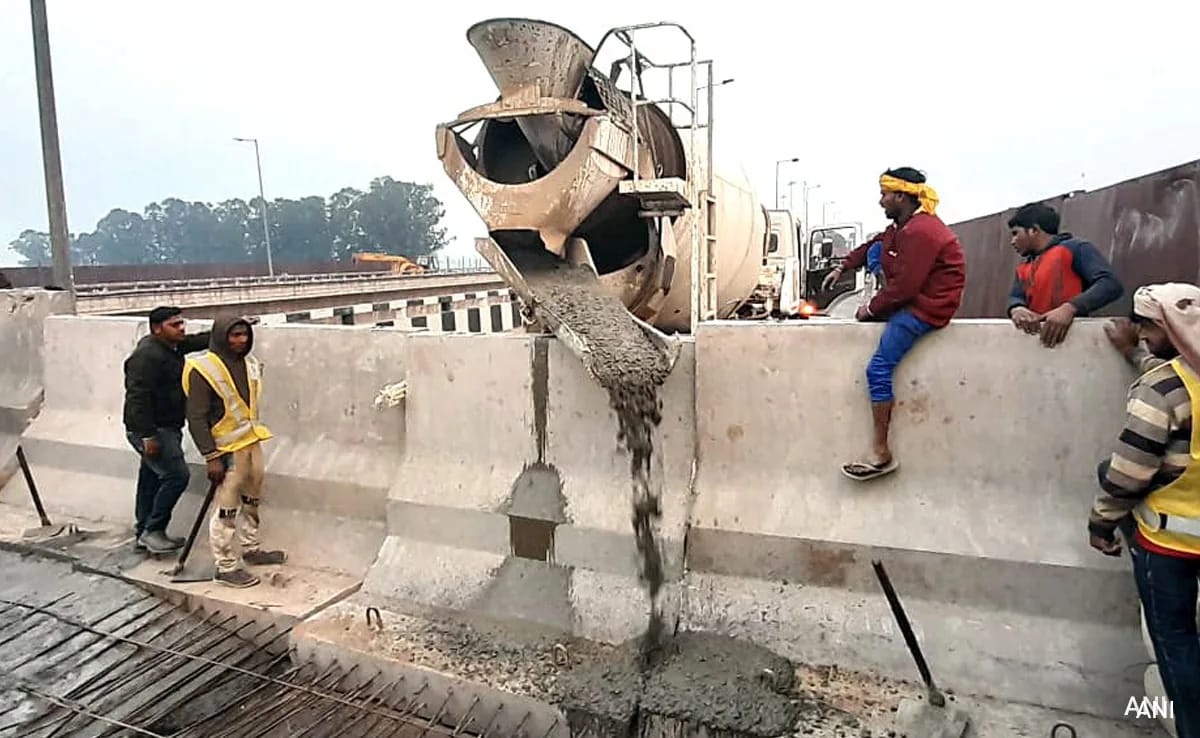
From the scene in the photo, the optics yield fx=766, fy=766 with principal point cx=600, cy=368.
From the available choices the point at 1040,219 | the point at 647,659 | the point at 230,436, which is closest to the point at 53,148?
the point at 230,436

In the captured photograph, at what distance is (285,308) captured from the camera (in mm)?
21750

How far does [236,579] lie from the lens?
4.71 metres

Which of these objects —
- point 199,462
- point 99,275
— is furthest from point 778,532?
point 99,275

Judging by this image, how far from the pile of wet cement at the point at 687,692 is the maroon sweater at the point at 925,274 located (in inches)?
70.6

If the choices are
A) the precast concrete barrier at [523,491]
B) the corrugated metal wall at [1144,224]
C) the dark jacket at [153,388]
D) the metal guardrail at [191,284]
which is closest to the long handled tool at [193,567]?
the dark jacket at [153,388]

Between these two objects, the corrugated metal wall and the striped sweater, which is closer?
the striped sweater

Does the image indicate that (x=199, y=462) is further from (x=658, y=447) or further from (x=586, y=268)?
(x=658, y=447)

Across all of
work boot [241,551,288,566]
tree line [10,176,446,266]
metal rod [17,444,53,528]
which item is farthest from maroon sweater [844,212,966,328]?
tree line [10,176,446,266]

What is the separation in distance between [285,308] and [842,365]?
2065 cm

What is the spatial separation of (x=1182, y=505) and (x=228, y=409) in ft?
16.2

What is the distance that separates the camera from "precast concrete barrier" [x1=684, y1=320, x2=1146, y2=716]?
339 centimetres

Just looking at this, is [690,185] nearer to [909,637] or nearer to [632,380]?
[632,380]

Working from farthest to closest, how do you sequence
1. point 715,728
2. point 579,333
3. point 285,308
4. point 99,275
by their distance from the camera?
point 99,275
point 285,308
point 579,333
point 715,728

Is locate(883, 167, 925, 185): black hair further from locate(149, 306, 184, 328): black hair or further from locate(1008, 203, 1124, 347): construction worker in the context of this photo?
locate(149, 306, 184, 328): black hair
